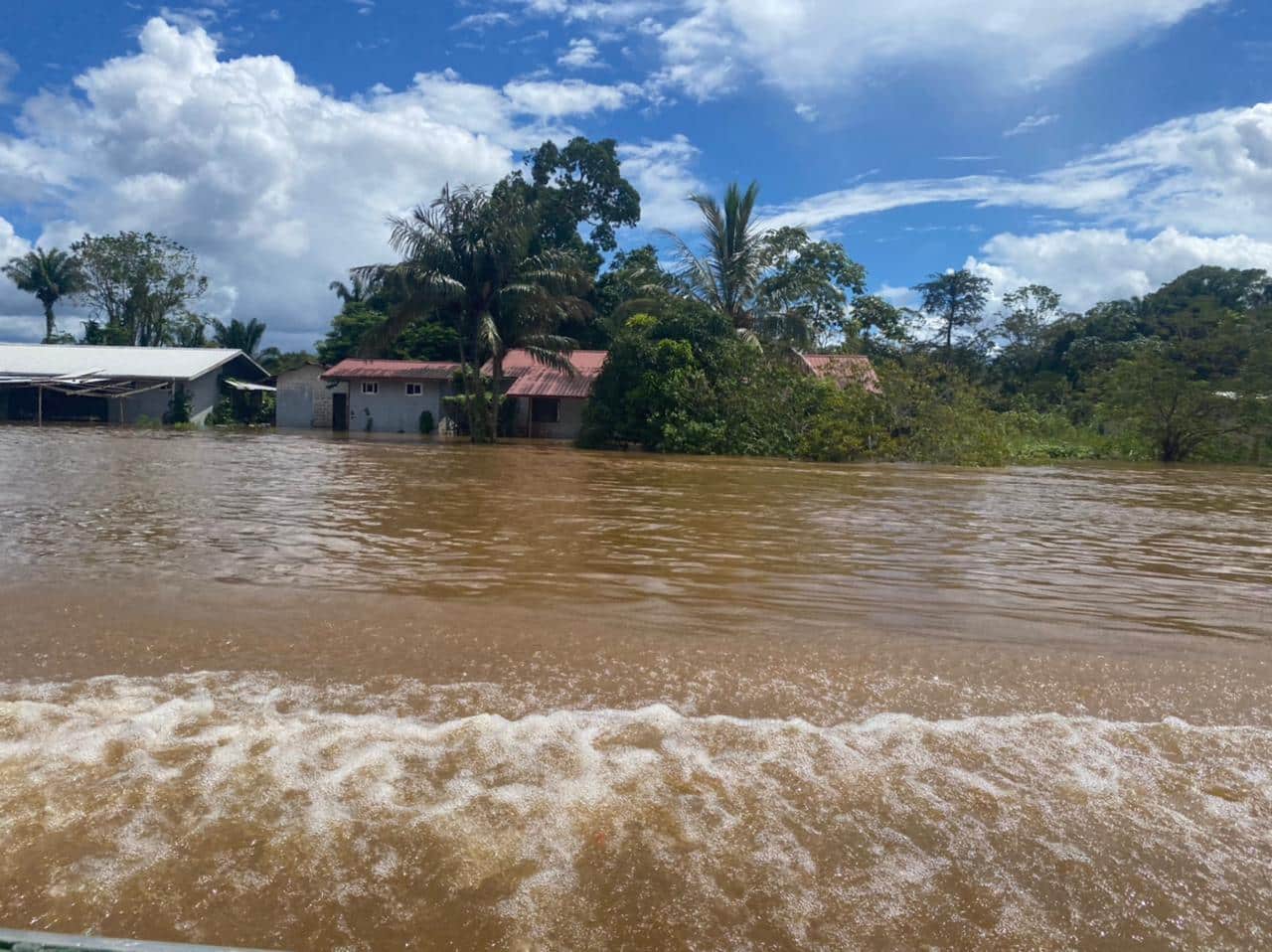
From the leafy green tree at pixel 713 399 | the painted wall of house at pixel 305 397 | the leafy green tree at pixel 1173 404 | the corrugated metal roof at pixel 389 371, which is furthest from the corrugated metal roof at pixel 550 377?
the leafy green tree at pixel 1173 404

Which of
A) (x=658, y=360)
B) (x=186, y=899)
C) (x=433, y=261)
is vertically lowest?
(x=186, y=899)

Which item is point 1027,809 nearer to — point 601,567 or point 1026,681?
point 1026,681

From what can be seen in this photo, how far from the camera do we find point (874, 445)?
22062mm

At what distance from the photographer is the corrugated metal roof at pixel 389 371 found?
3303cm

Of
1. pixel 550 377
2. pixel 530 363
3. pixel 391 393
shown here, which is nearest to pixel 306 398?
pixel 391 393

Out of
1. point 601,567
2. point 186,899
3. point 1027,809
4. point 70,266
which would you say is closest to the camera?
point 186,899

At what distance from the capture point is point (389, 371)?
33562 millimetres

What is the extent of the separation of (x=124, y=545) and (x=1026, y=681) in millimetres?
5993

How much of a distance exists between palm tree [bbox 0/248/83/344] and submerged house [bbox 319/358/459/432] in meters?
21.6

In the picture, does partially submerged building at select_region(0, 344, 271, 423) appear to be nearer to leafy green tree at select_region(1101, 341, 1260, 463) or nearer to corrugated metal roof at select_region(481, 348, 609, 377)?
corrugated metal roof at select_region(481, 348, 609, 377)

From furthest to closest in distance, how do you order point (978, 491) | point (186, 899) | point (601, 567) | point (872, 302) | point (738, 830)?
point (872, 302), point (978, 491), point (601, 567), point (738, 830), point (186, 899)

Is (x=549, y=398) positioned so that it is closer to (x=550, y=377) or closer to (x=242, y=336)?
(x=550, y=377)

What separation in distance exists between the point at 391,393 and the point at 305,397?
439cm

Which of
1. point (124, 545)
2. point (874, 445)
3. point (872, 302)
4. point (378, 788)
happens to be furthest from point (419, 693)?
point (872, 302)
